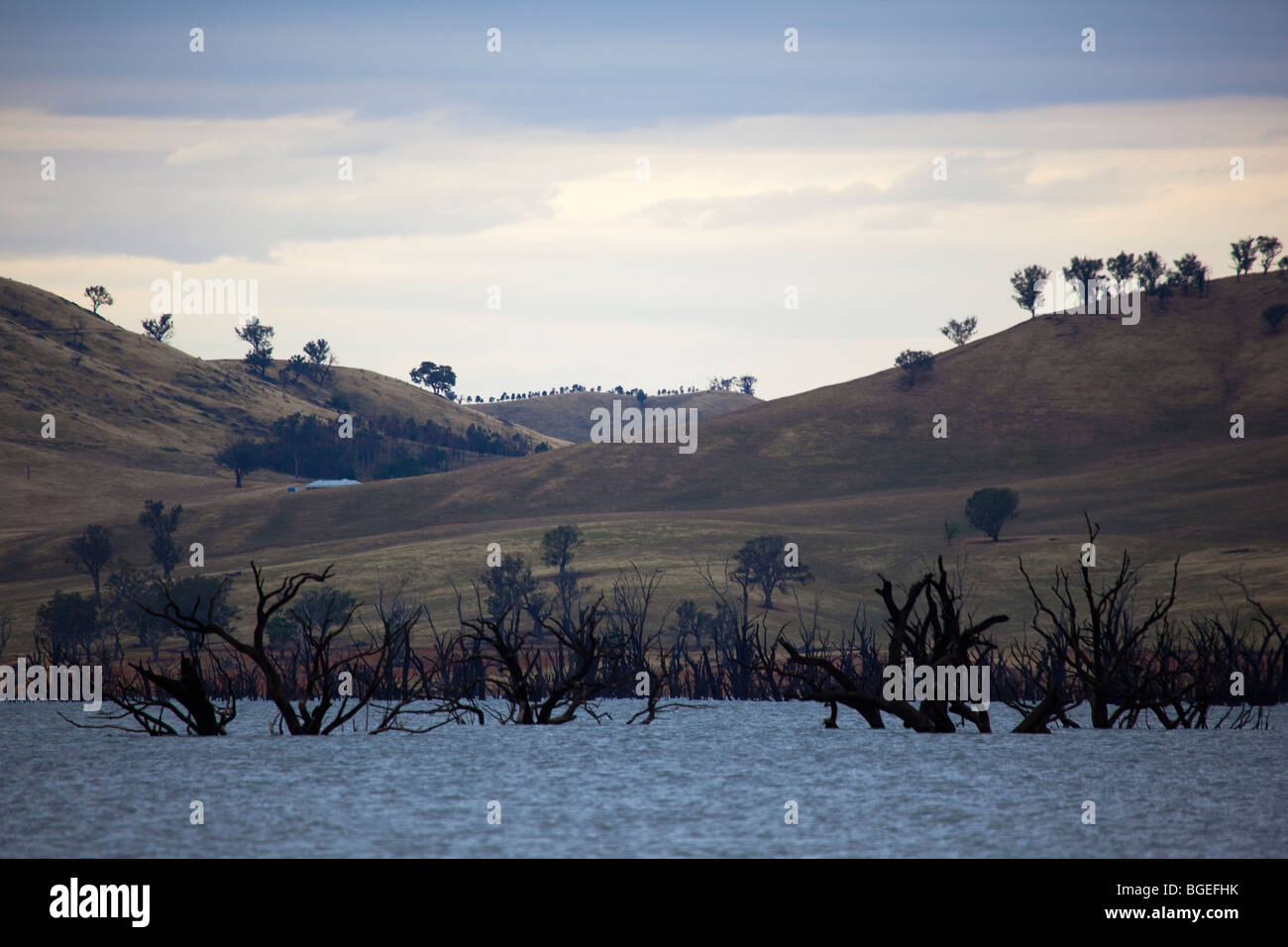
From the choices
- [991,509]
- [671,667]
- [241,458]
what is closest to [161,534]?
[241,458]

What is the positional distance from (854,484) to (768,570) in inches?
1940

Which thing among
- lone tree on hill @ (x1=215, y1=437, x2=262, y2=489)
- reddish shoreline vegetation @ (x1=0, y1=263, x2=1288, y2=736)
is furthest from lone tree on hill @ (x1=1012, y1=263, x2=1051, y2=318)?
lone tree on hill @ (x1=215, y1=437, x2=262, y2=489)

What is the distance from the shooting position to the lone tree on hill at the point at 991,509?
374 ft

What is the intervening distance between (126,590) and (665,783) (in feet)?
231

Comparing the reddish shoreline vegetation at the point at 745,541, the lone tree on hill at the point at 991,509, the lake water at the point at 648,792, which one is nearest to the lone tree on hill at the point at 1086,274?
the reddish shoreline vegetation at the point at 745,541

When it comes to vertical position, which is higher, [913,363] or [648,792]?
[913,363]

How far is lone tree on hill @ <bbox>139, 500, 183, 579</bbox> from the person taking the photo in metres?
114

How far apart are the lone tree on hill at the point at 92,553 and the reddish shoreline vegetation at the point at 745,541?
43cm

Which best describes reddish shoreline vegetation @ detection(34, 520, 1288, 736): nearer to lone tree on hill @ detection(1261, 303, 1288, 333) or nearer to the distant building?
the distant building

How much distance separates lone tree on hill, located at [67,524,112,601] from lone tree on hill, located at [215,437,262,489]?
206ft

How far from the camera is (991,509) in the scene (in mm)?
114125

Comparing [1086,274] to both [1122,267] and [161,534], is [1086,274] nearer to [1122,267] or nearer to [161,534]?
[1122,267]

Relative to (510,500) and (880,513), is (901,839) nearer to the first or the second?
(880,513)
